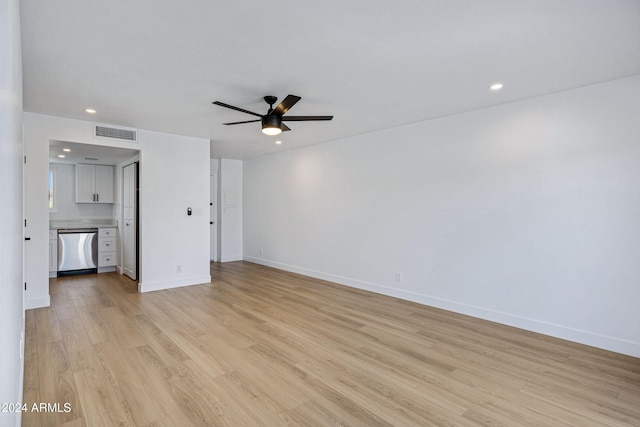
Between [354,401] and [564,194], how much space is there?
307 cm

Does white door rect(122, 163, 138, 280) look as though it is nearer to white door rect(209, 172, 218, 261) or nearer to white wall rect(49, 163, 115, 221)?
white wall rect(49, 163, 115, 221)

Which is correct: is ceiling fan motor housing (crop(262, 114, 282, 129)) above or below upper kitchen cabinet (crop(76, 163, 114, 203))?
above

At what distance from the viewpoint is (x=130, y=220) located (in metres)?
5.88

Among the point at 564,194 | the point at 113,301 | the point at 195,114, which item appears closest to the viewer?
the point at 564,194

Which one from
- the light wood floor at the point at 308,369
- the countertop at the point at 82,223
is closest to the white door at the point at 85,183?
the countertop at the point at 82,223

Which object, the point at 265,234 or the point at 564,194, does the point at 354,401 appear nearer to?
the point at 564,194

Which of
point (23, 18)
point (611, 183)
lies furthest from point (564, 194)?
point (23, 18)

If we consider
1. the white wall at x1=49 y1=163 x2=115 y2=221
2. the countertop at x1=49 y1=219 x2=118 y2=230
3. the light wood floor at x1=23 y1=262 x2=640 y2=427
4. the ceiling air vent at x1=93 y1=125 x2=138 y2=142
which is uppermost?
the ceiling air vent at x1=93 y1=125 x2=138 y2=142

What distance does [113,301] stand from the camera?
4570 mm

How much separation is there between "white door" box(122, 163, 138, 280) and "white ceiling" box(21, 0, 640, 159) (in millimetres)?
1862

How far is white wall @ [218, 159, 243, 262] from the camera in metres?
7.88

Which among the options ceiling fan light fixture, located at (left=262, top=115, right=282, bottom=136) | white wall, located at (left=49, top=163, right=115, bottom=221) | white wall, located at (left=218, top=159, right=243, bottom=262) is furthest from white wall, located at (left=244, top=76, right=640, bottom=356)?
white wall, located at (left=49, top=163, right=115, bottom=221)

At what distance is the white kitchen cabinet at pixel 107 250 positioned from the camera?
21.2ft

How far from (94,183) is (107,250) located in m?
1.59
